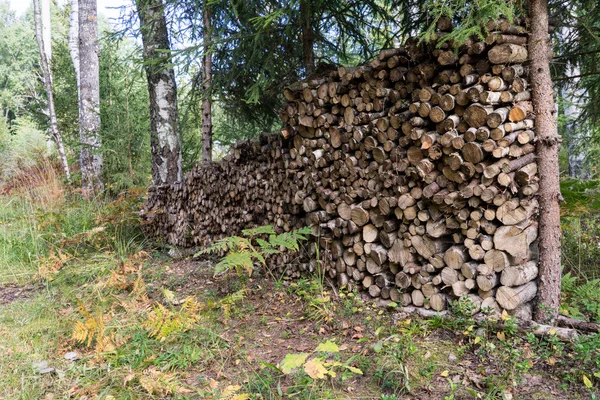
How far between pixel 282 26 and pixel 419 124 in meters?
2.65

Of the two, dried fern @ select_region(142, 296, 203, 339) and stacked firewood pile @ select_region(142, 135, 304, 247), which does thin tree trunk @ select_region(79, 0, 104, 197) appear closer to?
stacked firewood pile @ select_region(142, 135, 304, 247)

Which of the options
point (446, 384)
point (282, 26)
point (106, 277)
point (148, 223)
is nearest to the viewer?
point (446, 384)

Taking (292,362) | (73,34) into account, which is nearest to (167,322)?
(292,362)

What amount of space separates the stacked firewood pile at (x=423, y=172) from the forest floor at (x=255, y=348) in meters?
0.34

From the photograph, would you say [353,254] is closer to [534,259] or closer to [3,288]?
[534,259]

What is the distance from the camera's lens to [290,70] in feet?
16.9

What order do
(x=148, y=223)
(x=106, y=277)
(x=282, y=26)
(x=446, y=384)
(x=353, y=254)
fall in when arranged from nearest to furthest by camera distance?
1. (x=446, y=384)
2. (x=353, y=254)
3. (x=106, y=277)
4. (x=282, y=26)
5. (x=148, y=223)

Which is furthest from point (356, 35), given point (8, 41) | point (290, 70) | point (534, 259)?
point (8, 41)

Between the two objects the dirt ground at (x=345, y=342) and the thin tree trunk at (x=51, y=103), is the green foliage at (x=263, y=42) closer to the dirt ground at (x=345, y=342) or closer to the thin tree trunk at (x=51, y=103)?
the dirt ground at (x=345, y=342)

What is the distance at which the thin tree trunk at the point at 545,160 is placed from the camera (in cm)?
268

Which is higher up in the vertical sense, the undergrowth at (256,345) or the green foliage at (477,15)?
A: the green foliage at (477,15)

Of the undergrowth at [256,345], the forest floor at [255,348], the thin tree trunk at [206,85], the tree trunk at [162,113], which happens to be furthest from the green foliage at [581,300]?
the tree trunk at [162,113]

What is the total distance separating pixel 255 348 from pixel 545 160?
8.21 feet

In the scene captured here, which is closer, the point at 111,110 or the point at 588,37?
the point at 588,37
